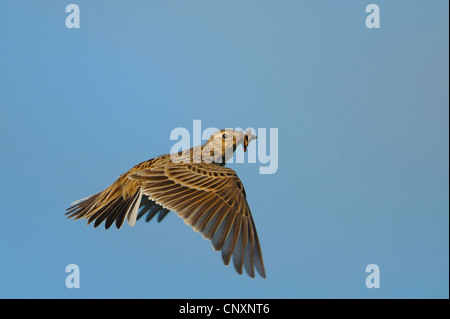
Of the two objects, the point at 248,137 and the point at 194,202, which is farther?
the point at 248,137

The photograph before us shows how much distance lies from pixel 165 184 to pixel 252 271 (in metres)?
1.62

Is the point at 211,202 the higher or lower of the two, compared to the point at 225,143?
lower

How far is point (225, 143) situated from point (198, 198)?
1.33 meters

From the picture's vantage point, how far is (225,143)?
7.62 m

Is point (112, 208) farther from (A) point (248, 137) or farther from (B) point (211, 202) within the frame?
(A) point (248, 137)

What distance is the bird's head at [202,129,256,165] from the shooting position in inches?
298

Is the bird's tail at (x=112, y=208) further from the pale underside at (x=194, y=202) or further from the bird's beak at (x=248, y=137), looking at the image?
the bird's beak at (x=248, y=137)

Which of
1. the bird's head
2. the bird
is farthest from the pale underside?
the bird's head

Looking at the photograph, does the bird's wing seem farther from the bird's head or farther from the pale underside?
the bird's head

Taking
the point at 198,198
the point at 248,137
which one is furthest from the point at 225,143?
the point at 198,198

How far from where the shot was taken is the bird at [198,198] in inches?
236

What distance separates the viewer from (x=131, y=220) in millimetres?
6719

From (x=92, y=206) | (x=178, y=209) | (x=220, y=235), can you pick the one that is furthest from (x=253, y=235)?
(x=92, y=206)

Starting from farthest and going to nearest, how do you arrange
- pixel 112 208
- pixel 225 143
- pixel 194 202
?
pixel 225 143
pixel 112 208
pixel 194 202
